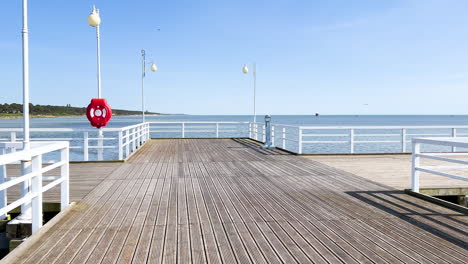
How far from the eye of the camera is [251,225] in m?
3.75

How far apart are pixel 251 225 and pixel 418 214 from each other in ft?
6.35

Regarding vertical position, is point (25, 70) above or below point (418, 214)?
above

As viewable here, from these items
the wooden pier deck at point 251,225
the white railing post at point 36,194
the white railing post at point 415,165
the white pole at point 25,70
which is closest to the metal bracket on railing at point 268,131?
the wooden pier deck at point 251,225

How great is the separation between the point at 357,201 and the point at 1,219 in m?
4.40

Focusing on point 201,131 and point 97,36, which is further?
point 201,131

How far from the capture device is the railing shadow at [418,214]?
3502 mm

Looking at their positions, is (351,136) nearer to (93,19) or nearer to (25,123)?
(93,19)

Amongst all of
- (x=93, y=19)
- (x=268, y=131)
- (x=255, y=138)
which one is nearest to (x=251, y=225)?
(x=93, y=19)

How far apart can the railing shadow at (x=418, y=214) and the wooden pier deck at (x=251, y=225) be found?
1cm

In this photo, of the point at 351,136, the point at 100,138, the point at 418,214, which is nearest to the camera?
the point at 418,214

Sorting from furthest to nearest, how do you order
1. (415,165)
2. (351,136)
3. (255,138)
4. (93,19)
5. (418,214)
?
1. (255,138)
2. (351,136)
3. (93,19)
4. (415,165)
5. (418,214)

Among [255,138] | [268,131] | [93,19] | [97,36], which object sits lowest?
[255,138]

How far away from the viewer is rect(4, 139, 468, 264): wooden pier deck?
2.96 metres

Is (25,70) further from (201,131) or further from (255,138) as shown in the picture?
(255,138)
